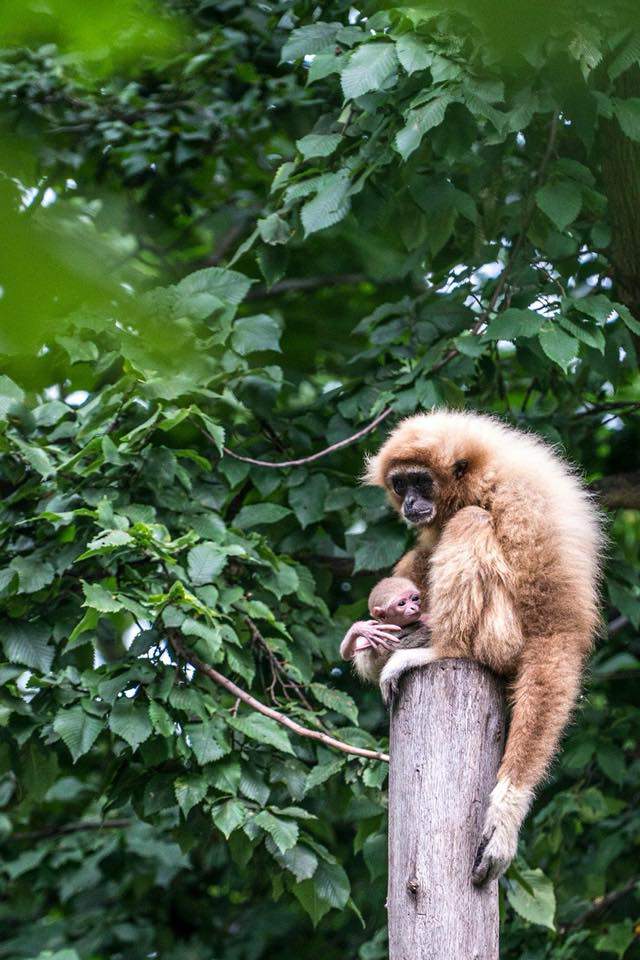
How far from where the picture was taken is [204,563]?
479cm

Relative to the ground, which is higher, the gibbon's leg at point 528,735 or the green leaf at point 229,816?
the gibbon's leg at point 528,735

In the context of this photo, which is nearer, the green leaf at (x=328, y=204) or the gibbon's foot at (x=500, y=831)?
the gibbon's foot at (x=500, y=831)

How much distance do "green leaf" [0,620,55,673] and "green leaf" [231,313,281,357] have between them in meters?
1.67

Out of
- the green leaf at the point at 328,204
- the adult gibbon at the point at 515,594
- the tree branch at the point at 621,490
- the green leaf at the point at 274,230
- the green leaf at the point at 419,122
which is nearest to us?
the adult gibbon at the point at 515,594

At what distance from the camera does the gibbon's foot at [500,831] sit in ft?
12.0

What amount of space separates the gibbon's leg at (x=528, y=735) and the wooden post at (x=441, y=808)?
4 centimetres

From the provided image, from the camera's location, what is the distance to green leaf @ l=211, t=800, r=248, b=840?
4453 millimetres

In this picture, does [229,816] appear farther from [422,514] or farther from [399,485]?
[399,485]

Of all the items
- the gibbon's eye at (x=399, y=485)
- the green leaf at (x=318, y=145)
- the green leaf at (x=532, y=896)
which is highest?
the green leaf at (x=318, y=145)

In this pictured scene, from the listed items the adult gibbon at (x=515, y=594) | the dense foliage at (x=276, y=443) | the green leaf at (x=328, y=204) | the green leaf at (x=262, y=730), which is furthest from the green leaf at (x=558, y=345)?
the green leaf at (x=262, y=730)

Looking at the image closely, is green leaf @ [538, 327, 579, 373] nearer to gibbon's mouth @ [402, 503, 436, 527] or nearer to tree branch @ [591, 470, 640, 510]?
gibbon's mouth @ [402, 503, 436, 527]

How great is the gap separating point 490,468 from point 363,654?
0.97 meters

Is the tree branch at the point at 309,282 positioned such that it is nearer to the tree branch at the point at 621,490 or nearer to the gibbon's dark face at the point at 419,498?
the tree branch at the point at 621,490

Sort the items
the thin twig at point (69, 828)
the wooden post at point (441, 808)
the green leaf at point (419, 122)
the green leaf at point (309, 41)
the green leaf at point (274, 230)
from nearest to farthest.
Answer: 1. the wooden post at point (441, 808)
2. the green leaf at point (419, 122)
3. the green leaf at point (309, 41)
4. the green leaf at point (274, 230)
5. the thin twig at point (69, 828)
